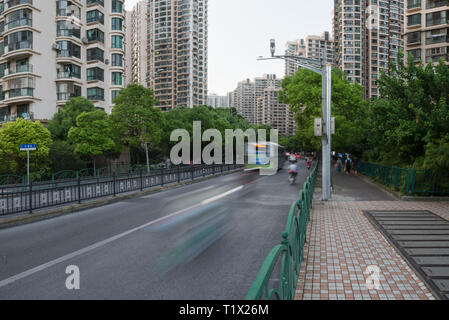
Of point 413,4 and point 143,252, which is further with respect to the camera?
point 413,4

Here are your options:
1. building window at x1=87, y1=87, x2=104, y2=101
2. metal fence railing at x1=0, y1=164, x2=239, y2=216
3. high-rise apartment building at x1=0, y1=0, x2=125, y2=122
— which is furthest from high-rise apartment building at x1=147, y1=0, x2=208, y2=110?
metal fence railing at x1=0, y1=164, x2=239, y2=216

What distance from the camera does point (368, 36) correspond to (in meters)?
98.2

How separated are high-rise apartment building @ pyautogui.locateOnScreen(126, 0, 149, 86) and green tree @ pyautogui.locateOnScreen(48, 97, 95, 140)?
90109 millimetres

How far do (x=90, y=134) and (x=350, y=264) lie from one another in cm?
2672

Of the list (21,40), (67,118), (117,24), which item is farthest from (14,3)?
(67,118)

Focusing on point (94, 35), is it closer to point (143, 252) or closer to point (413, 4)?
point (143, 252)

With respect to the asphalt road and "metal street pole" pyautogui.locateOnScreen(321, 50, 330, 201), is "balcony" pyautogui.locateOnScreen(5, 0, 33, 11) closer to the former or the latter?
the asphalt road

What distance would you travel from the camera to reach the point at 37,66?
117 feet

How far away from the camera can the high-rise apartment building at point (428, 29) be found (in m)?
42.3

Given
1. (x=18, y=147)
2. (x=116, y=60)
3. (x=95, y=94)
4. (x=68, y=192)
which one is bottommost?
(x=68, y=192)

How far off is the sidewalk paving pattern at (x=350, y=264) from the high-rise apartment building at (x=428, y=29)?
138 ft

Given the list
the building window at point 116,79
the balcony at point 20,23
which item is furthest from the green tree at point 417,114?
the balcony at point 20,23

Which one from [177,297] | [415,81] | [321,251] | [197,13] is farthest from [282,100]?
[197,13]
